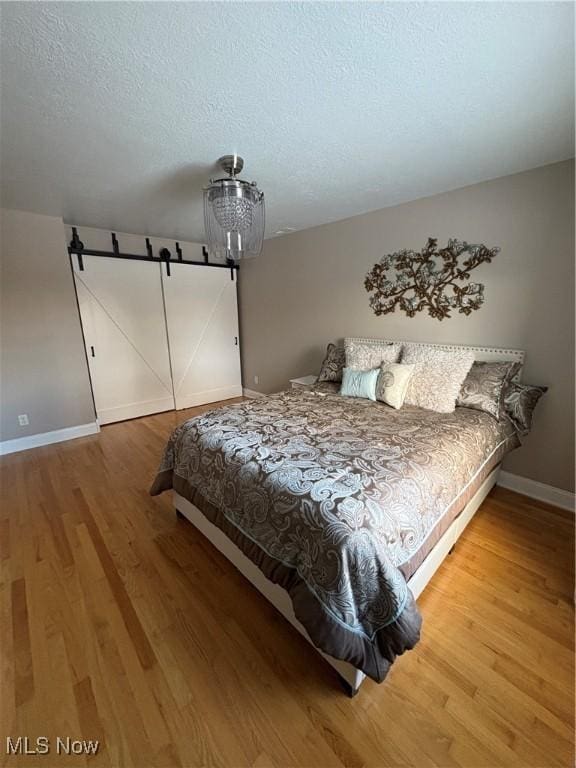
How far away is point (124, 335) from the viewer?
3.82m

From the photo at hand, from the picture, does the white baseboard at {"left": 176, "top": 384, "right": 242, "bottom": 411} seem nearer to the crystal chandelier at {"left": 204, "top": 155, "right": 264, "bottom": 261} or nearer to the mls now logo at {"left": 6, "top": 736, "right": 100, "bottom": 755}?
the crystal chandelier at {"left": 204, "top": 155, "right": 264, "bottom": 261}

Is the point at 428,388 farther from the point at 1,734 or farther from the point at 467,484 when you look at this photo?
the point at 1,734

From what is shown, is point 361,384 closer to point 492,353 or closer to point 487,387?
point 487,387

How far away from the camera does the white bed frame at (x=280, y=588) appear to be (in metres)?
1.16

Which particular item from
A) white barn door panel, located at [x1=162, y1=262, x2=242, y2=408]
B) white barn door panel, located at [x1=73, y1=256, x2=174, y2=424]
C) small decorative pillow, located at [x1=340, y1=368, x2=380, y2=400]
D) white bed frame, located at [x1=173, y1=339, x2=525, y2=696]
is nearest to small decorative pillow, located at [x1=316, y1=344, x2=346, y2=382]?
small decorative pillow, located at [x1=340, y1=368, x2=380, y2=400]

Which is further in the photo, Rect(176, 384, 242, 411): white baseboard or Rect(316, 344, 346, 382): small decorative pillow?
Rect(176, 384, 242, 411): white baseboard

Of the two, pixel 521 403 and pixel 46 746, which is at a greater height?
pixel 521 403

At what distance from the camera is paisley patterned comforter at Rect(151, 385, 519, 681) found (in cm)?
104

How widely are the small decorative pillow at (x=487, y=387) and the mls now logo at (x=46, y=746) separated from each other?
253 cm

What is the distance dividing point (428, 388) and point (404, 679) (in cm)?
168

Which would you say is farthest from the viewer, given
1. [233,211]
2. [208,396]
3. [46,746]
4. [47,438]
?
[208,396]

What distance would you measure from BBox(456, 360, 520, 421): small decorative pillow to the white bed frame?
192 millimetres

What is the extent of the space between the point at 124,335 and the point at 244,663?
3.67 m

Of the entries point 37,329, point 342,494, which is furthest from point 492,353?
point 37,329
